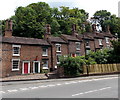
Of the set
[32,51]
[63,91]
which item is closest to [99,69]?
[32,51]

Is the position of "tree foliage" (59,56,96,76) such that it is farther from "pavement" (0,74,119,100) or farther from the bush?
"pavement" (0,74,119,100)

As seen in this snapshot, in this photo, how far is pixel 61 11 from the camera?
58.9 m

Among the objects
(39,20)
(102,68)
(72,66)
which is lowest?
(102,68)

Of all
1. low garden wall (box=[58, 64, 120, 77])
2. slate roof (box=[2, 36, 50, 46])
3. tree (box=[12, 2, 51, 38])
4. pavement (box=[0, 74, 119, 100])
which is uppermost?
tree (box=[12, 2, 51, 38])

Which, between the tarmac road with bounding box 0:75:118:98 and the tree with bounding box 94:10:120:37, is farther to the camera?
the tree with bounding box 94:10:120:37

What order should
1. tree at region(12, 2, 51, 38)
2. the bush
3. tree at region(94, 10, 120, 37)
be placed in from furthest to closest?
tree at region(94, 10, 120, 37) → tree at region(12, 2, 51, 38) → the bush

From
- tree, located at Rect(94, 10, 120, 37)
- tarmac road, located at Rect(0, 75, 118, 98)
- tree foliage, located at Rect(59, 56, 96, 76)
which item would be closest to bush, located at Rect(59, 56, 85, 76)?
tree foliage, located at Rect(59, 56, 96, 76)

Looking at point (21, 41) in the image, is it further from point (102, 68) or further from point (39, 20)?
point (39, 20)

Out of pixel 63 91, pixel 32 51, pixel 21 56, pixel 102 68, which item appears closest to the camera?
pixel 63 91

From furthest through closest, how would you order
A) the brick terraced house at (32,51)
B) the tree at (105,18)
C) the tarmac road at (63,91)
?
the tree at (105,18), the brick terraced house at (32,51), the tarmac road at (63,91)

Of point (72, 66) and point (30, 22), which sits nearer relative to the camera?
point (72, 66)

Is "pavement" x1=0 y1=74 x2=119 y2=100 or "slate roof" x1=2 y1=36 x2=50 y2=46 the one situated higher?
"slate roof" x1=2 y1=36 x2=50 y2=46

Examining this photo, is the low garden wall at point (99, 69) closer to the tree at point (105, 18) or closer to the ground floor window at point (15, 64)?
the ground floor window at point (15, 64)

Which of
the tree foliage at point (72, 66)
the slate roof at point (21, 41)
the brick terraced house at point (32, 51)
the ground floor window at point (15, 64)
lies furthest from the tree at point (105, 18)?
the ground floor window at point (15, 64)
